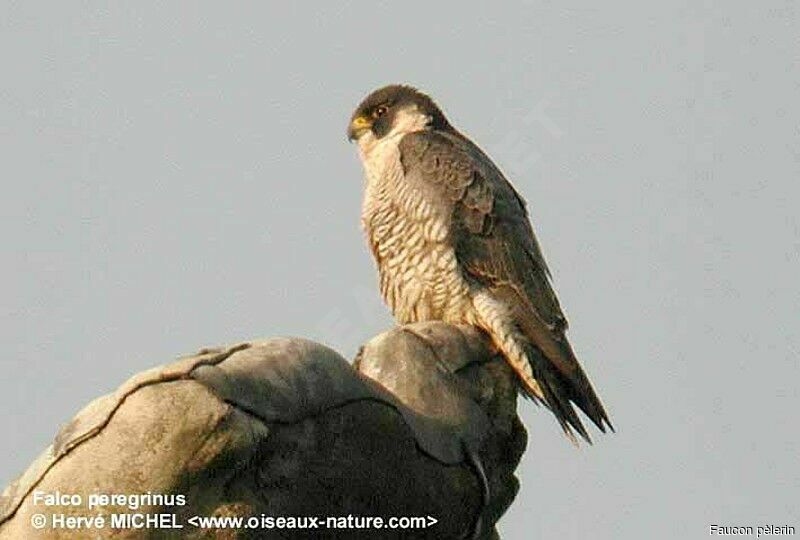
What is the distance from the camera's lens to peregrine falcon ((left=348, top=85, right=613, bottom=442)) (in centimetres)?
727

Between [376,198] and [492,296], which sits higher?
[376,198]

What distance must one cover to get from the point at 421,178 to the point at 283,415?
163 inches

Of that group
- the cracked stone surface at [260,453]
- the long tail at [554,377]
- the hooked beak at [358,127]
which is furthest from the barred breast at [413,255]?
the cracked stone surface at [260,453]

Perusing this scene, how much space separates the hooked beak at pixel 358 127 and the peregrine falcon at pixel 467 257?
0.51 m

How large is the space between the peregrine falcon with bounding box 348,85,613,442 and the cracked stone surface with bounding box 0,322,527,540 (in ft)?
7.93

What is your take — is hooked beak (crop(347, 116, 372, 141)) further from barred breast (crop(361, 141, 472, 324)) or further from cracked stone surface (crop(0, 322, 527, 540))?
cracked stone surface (crop(0, 322, 527, 540))

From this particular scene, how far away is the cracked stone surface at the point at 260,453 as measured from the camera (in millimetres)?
3590

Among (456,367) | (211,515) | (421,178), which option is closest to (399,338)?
(456,367)

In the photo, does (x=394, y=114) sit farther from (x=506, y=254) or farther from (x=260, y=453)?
(x=260, y=453)

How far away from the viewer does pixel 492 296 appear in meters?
7.55

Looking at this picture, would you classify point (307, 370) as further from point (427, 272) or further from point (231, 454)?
point (427, 272)

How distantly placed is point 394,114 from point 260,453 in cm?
499

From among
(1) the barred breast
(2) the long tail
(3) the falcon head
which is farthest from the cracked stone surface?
(3) the falcon head

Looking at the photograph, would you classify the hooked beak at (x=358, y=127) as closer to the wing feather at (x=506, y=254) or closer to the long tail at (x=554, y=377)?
the wing feather at (x=506, y=254)
